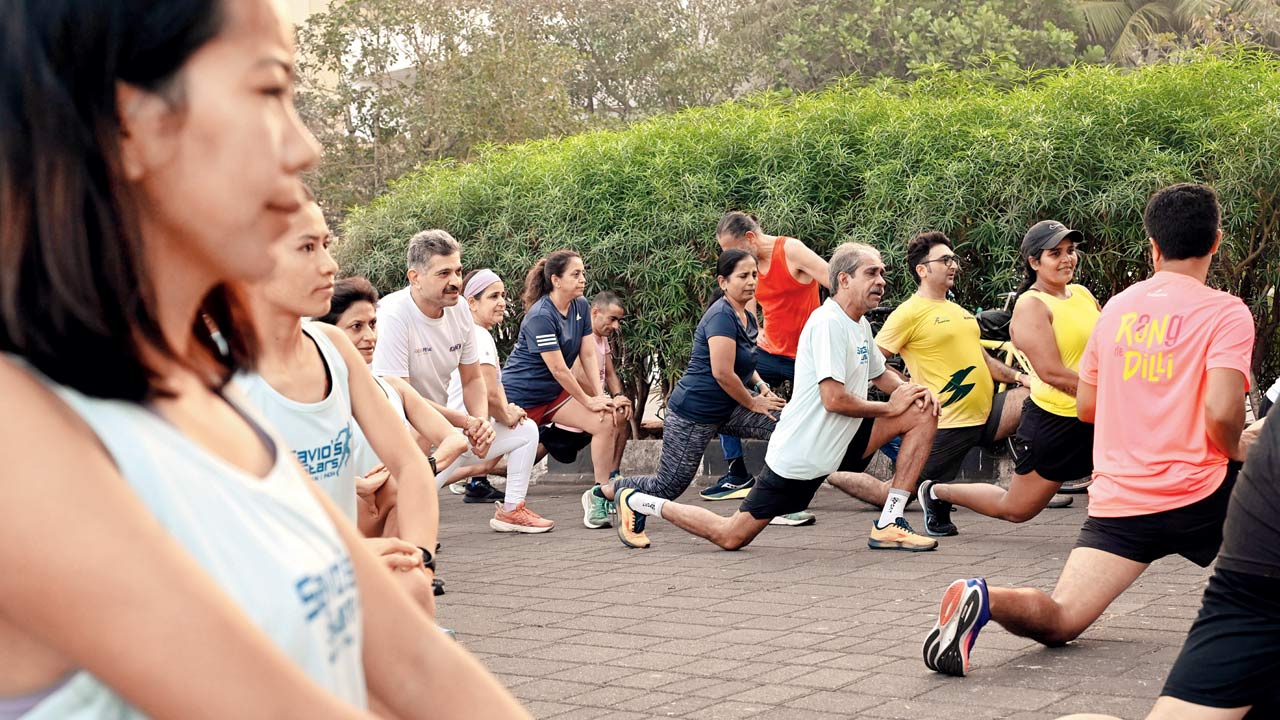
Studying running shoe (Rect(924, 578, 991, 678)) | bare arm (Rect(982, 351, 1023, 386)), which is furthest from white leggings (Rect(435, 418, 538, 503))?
running shoe (Rect(924, 578, 991, 678))

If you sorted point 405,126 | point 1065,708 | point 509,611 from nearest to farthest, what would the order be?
point 1065,708
point 509,611
point 405,126

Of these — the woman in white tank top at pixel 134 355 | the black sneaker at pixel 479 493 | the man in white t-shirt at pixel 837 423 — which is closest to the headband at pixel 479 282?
the black sneaker at pixel 479 493

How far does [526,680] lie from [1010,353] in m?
5.72

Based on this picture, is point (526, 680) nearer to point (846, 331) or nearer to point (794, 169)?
point (846, 331)

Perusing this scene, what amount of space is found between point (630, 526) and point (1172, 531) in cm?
432

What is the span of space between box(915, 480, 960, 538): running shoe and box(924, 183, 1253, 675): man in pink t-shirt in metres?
3.44

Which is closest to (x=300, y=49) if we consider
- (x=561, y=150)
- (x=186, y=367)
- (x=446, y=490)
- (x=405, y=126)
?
(x=405, y=126)

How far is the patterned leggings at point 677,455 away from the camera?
30.9ft

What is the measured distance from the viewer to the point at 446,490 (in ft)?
42.1

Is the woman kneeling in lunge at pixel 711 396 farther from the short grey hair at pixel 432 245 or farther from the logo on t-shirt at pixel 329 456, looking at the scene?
the logo on t-shirt at pixel 329 456

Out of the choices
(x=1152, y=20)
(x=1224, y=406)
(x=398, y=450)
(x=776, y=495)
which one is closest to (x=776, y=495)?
(x=776, y=495)

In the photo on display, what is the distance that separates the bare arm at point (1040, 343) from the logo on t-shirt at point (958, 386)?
3.81 ft

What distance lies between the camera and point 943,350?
9.36m

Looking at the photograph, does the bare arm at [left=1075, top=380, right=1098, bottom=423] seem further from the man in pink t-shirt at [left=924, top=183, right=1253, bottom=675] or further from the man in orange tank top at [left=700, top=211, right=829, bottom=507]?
the man in orange tank top at [left=700, top=211, right=829, bottom=507]
